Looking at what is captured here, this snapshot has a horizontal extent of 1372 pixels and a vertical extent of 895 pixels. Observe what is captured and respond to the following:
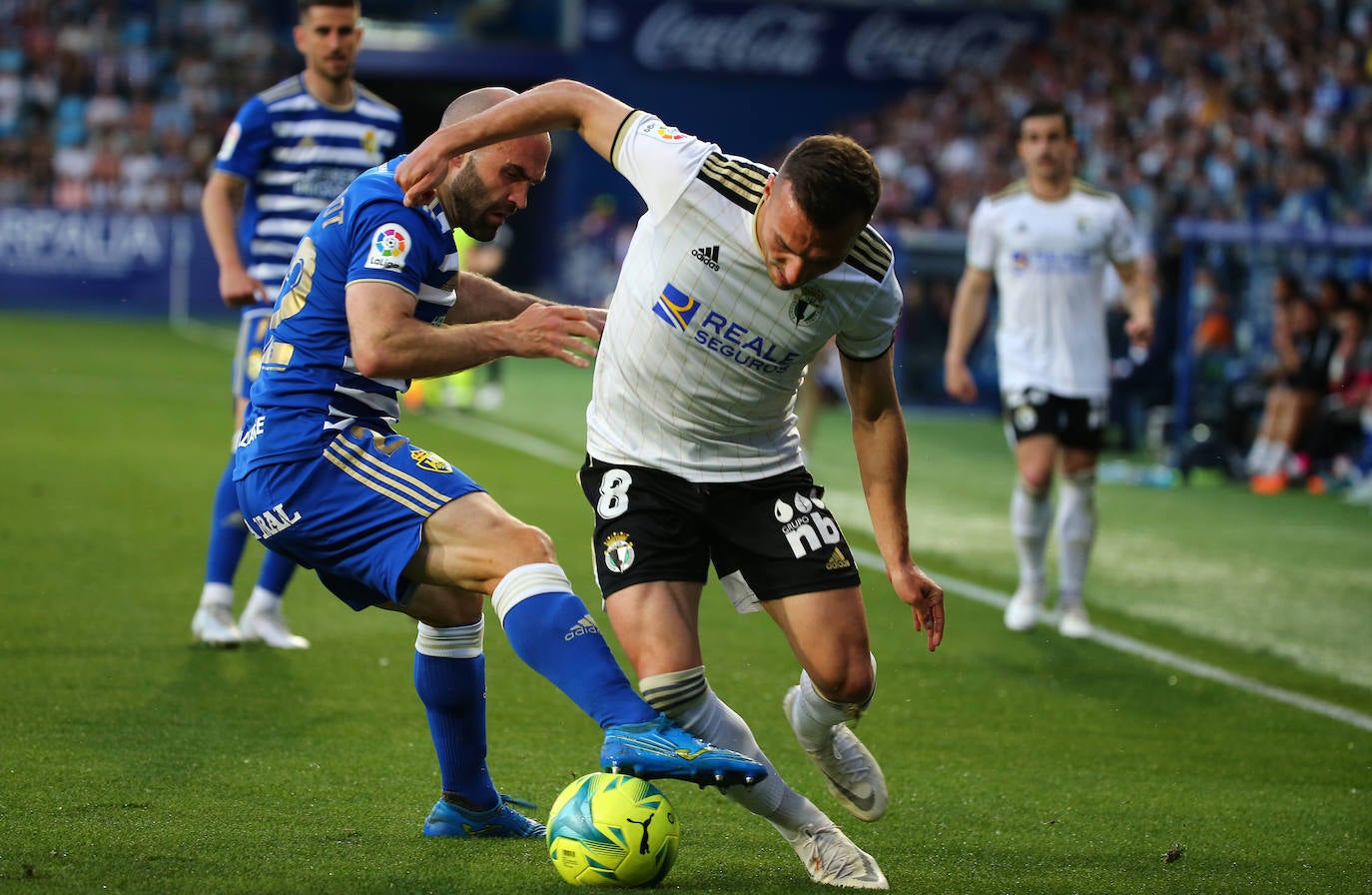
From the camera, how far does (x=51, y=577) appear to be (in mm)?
8000

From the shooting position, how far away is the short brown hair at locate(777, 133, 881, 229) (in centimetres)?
375

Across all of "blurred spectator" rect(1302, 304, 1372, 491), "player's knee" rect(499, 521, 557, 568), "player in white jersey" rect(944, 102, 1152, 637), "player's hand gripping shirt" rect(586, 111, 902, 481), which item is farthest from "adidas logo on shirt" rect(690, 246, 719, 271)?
"blurred spectator" rect(1302, 304, 1372, 491)

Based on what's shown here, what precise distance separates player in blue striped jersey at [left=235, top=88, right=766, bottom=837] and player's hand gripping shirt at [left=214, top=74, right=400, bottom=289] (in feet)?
8.87

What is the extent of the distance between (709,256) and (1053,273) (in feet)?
14.8

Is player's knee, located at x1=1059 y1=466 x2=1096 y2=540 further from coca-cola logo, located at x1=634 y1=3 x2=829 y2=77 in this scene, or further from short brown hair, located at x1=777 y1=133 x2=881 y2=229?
coca-cola logo, located at x1=634 y1=3 x2=829 y2=77

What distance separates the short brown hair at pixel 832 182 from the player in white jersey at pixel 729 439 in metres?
0.08

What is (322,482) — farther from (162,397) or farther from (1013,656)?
(162,397)

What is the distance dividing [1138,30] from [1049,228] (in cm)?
2355

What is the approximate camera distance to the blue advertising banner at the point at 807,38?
34500 mm

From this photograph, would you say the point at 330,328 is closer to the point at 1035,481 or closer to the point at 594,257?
the point at 1035,481

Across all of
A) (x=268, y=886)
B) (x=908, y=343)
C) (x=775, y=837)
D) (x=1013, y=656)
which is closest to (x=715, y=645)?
(x=1013, y=656)

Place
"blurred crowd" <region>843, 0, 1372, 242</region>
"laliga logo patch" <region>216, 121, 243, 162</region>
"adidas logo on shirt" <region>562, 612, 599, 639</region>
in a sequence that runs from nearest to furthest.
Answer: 1. "adidas logo on shirt" <region>562, 612, 599, 639</region>
2. "laliga logo patch" <region>216, 121, 243, 162</region>
3. "blurred crowd" <region>843, 0, 1372, 242</region>

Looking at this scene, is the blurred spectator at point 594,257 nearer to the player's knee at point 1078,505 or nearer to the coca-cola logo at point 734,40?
the coca-cola logo at point 734,40

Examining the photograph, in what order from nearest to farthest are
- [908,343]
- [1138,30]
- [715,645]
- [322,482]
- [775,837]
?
1. [322,482]
2. [775,837]
3. [715,645]
4. [908,343]
5. [1138,30]
